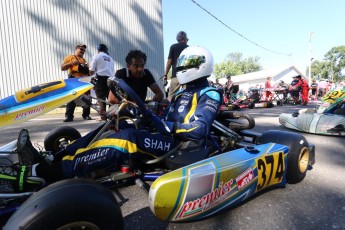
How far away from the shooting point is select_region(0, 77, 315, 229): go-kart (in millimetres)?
1163

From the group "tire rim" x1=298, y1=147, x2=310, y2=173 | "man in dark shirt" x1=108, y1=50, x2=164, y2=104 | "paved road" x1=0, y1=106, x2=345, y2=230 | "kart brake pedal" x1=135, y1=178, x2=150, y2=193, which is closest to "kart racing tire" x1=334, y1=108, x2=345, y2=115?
"paved road" x1=0, y1=106, x2=345, y2=230

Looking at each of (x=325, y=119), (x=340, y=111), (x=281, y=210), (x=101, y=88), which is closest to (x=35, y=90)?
(x=281, y=210)

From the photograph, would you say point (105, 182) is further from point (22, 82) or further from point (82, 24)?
point (82, 24)

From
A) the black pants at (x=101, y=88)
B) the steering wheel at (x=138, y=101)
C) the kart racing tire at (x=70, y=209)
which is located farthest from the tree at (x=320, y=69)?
the kart racing tire at (x=70, y=209)

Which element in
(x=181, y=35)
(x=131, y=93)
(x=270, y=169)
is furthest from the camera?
(x=181, y=35)

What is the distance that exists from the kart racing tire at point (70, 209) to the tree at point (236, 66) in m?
67.8

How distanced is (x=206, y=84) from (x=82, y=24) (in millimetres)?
10254

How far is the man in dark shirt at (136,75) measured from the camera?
2.99 m

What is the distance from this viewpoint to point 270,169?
1.97 metres

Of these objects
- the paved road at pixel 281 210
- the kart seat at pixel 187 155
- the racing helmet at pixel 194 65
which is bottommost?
the paved road at pixel 281 210

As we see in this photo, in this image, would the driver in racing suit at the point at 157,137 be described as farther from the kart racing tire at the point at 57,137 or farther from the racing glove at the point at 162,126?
the kart racing tire at the point at 57,137

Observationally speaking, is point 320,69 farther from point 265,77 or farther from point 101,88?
point 101,88

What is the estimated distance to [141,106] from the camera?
67.5 inches

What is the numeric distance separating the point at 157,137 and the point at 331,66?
81.1 m
